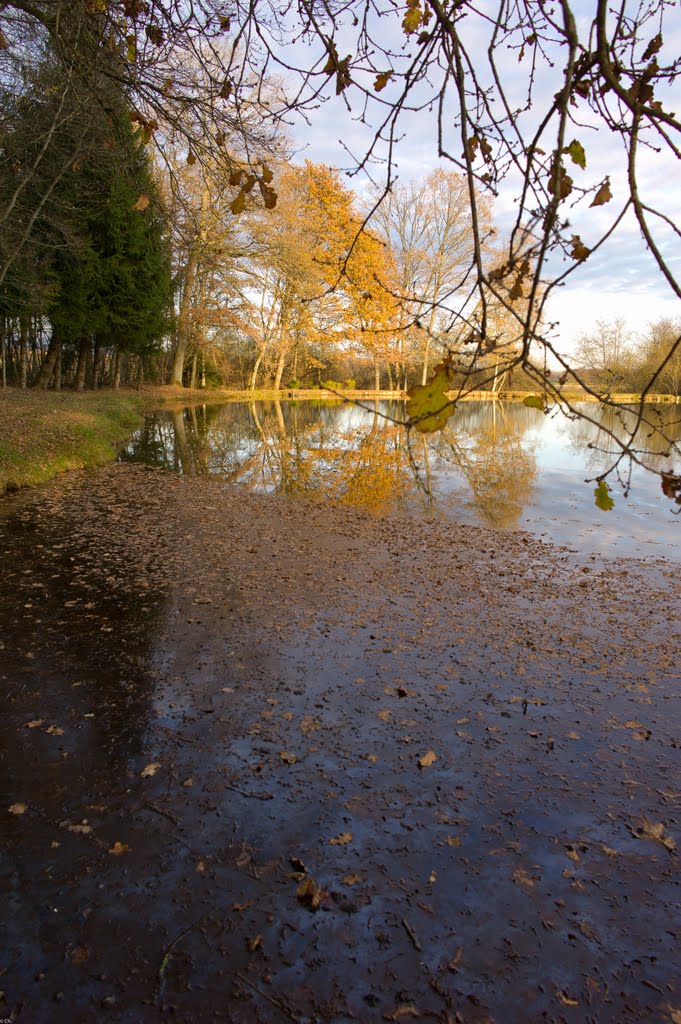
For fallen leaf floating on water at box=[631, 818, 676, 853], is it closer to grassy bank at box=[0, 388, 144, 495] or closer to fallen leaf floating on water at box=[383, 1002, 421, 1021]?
fallen leaf floating on water at box=[383, 1002, 421, 1021]

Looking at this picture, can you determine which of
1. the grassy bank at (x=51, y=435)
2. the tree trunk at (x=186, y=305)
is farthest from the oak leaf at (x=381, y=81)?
the tree trunk at (x=186, y=305)

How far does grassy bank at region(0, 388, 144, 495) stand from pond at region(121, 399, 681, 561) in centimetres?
92

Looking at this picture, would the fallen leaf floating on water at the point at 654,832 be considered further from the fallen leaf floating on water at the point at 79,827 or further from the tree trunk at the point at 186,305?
the tree trunk at the point at 186,305

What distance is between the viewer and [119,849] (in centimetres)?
289

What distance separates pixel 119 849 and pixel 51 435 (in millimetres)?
12186

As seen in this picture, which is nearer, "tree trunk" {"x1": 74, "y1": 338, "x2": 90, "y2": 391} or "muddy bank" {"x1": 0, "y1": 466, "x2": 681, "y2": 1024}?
"muddy bank" {"x1": 0, "y1": 466, "x2": 681, "y2": 1024}

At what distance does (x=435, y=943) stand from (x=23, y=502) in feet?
29.9

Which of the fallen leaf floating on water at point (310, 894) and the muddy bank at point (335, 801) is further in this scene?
the fallen leaf floating on water at point (310, 894)

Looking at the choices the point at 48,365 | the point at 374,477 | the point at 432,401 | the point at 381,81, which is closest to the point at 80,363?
the point at 48,365

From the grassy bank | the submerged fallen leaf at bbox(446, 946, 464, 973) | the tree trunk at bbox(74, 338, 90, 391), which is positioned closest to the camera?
the submerged fallen leaf at bbox(446, 946, 464, 973)

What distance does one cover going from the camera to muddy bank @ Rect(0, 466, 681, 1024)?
2357mm

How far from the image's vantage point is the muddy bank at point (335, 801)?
7.73 feet

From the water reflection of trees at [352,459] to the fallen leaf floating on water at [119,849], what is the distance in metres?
4.70

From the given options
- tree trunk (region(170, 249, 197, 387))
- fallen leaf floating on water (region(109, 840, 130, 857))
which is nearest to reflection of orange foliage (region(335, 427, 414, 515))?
fallen leaf floating on water (region(109, 840, 130, 857))
